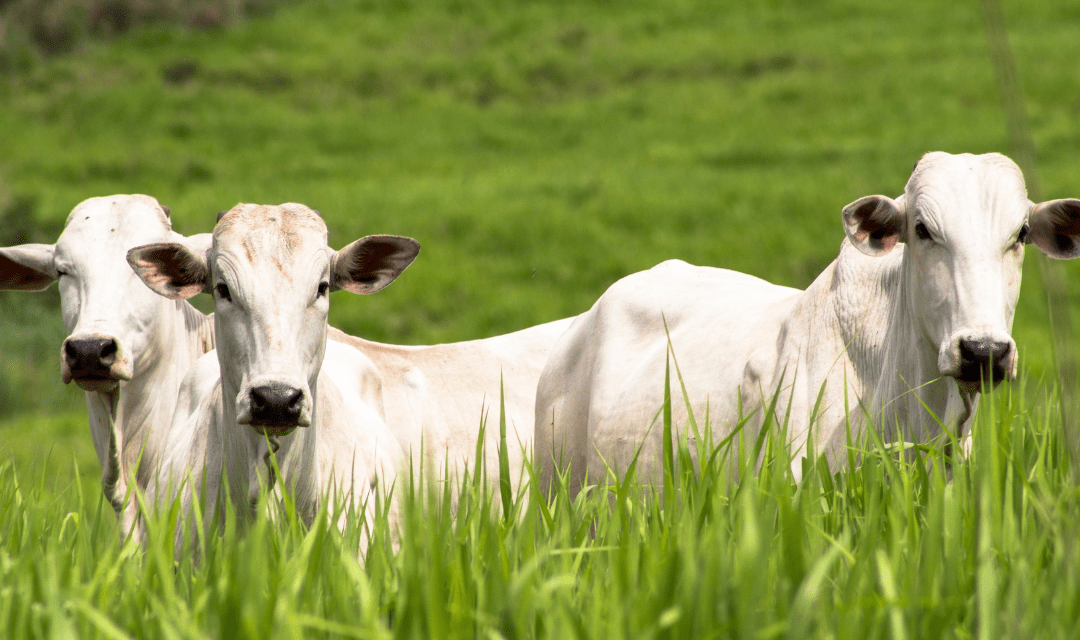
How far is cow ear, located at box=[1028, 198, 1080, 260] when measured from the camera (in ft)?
11.0

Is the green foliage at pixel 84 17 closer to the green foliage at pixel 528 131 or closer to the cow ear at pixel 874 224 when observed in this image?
the green foliage at pixel 528 131

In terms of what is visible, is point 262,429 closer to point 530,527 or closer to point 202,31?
point 530,527

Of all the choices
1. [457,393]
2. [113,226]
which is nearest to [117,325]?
[113,226]

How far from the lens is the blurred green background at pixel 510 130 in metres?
14.2

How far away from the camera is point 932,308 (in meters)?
3.23

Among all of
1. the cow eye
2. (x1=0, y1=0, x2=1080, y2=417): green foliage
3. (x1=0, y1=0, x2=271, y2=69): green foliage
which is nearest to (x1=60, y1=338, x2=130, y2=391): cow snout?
the cow eye

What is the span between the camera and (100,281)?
4.05 m

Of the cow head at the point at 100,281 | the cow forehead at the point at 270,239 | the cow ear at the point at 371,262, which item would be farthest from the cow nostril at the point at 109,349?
the cow ear at the point at 371,262

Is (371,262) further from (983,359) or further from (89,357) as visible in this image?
(983,359)

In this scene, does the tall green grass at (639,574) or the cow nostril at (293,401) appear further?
the cow nostril at (293,401)

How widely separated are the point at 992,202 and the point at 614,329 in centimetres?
204

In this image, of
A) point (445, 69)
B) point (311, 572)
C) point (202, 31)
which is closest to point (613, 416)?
point (311, 572)

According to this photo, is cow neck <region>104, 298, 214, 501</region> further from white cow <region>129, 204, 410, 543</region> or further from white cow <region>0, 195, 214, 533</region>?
white cow <region>129, 204, 410, 543</region>

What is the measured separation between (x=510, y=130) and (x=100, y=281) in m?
16.5
